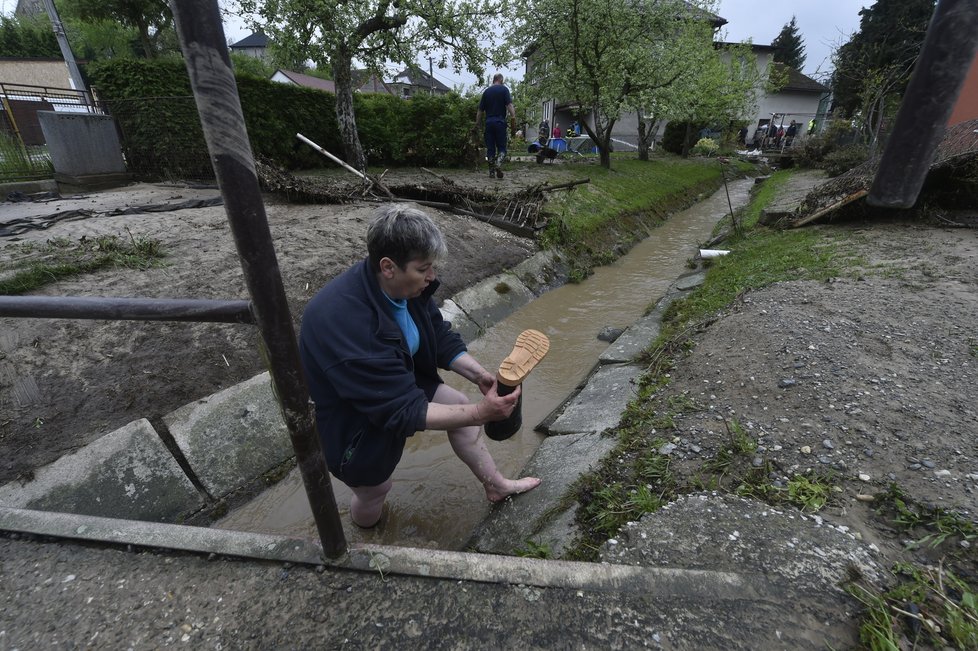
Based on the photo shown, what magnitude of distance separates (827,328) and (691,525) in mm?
2414

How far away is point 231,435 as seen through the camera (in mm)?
3084

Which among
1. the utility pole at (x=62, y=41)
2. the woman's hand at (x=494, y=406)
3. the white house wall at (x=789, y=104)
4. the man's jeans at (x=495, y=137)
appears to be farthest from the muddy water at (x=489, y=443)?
the white house wall at (x=789, y=104)

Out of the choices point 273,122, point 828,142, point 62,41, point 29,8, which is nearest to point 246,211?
point 273,122

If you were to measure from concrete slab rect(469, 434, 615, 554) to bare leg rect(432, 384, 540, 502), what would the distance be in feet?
0.19

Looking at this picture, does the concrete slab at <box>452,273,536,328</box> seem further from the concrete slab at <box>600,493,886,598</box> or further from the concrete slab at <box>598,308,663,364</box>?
the concrete slab at <box>600,493,886,598</box>

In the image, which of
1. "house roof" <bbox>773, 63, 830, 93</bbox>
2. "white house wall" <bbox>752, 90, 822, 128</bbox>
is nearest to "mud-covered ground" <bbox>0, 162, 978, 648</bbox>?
"white house wall" <bbox>752, 90, 822, 128</bbox>

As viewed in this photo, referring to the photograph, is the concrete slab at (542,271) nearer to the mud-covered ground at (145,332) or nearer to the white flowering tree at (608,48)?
the mud-covered ground at (145,332)

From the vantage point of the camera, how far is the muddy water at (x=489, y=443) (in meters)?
2.79

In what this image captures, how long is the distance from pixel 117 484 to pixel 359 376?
1.99 meters

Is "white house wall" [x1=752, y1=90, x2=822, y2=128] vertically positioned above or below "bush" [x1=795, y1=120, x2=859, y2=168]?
above

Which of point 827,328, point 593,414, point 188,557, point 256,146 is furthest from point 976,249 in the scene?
point 256,146

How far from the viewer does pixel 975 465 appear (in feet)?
6.72

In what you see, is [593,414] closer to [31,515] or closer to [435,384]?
[435,384]

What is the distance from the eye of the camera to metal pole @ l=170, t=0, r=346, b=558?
103cm
